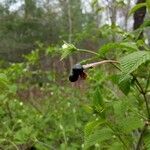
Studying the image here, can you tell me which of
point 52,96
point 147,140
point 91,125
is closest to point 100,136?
point 91,125

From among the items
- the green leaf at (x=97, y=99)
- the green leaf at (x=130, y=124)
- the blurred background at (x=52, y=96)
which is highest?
the green leaf at (x=97, y=99)

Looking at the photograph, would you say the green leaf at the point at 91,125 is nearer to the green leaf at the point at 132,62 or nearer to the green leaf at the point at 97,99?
the green leaf at the point at 97,99

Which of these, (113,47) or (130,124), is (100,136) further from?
(113,47)

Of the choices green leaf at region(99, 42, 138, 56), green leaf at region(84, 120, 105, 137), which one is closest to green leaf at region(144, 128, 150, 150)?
green leaf at region(84, 120, 105, 137)

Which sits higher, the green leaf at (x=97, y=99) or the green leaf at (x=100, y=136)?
the green leaf at (x=97, y=99)

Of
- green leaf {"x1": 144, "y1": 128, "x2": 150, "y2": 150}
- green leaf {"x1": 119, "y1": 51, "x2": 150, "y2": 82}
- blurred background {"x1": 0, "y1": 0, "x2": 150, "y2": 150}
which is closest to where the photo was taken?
green leaf {"x1": 119, "y1": 51, "x2": 150, "y2": 82}

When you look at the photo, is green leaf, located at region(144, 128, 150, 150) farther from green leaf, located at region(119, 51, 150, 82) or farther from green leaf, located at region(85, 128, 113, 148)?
green leaf, located at region(119, 51, 150, 82)

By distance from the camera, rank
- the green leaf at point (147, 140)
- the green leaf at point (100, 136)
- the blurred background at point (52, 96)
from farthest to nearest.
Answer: the blurred background at point (52, 96)
the green leaf at point (100, 136)
the green leaf at point (147, 140)

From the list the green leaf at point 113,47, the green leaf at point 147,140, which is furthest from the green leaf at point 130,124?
the green leaf at point 113,47

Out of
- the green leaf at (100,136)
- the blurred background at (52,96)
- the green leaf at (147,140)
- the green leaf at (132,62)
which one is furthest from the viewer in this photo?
the blurred background at (52,96)

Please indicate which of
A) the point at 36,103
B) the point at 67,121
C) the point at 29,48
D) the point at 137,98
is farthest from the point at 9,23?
the point at 137,98
